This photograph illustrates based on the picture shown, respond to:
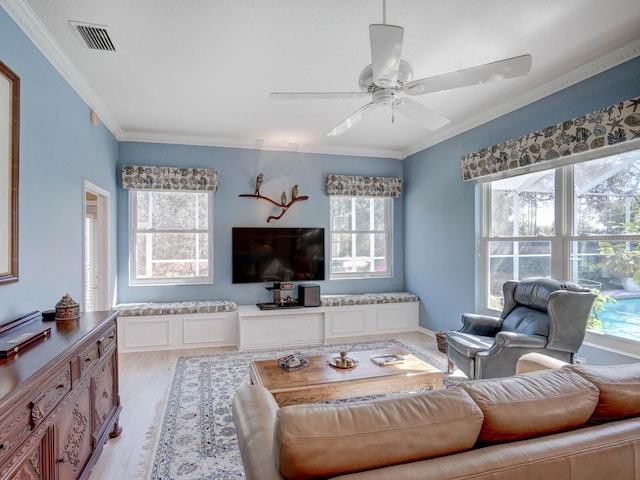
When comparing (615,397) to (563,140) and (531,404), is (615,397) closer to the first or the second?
(531,404)

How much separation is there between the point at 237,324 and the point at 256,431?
3425 millimetres

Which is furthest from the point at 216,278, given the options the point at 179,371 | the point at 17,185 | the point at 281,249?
the point at 17,185

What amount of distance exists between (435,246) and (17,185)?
442 centimetres

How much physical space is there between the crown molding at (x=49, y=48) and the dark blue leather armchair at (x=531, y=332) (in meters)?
3.87

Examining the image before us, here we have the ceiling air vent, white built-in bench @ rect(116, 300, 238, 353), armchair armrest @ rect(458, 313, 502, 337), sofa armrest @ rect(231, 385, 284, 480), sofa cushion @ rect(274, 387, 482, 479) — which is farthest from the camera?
white built-in bench @ rect(116, 300, 238, 353)

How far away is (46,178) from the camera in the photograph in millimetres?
2479

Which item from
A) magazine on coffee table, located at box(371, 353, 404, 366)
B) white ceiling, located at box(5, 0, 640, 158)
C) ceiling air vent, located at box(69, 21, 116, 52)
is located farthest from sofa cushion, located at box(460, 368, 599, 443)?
ceiling air vent, located at box(69, 21, 116, 52)

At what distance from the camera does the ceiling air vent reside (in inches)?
92.4

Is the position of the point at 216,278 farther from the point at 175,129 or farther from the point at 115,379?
the point at 115,379

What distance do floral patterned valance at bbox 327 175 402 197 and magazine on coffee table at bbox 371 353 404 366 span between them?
2.90 meters

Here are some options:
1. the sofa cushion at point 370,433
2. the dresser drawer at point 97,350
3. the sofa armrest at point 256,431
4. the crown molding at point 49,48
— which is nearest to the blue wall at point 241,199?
the crown molding at point 49,48

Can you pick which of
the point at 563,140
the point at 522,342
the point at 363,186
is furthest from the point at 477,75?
the point at 363,186

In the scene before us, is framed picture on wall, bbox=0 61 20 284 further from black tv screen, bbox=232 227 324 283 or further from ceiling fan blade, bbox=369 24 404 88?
black tv screen, bbox=232 227 324 283

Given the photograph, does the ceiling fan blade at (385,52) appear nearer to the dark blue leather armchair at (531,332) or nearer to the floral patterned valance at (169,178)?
the dark blue leather armchair at (531,332)
